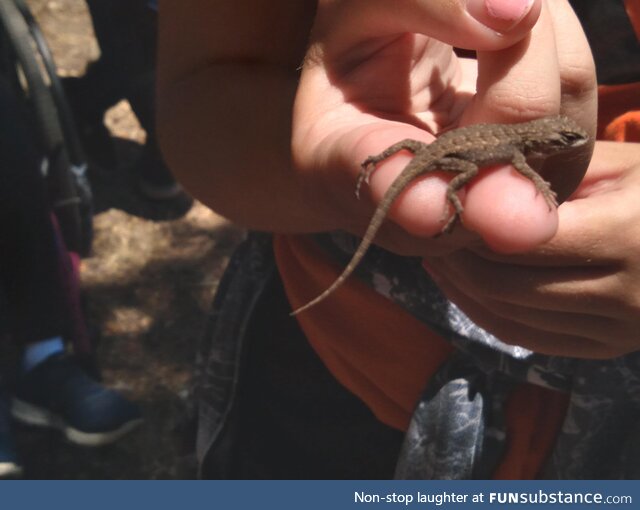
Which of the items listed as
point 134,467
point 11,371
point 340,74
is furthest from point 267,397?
point 11,371

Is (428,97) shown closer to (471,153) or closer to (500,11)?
(471,153)

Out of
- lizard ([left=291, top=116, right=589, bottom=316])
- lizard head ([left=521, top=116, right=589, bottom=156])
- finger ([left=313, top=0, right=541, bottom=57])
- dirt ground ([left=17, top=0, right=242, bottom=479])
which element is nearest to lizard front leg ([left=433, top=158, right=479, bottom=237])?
lizard ([left=291, top=116, right=589, bottom=316])

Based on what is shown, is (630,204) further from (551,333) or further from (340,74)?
(340,74)

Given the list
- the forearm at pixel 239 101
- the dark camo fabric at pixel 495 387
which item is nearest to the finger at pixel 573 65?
the dark camo fabric at pixel 495 387

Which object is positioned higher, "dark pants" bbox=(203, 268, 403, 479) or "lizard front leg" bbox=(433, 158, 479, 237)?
"lizard front leg" bbox=(433, 158, 479, 237)

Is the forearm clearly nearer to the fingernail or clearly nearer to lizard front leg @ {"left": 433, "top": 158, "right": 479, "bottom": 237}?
lizard front leg @ {"left": 433, "top": 158, "right": 479, "bottom": 237}

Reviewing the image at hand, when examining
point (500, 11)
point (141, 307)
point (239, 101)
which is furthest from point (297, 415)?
point (141, 307)
